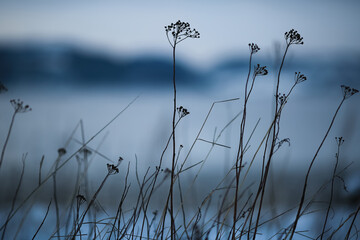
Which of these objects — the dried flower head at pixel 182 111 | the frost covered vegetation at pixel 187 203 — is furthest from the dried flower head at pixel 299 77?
the dried flower head at pixel 182 111

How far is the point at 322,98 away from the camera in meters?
6.10

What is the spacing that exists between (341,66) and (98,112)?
3667 millimetres

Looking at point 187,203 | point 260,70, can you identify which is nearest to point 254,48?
point 260,70

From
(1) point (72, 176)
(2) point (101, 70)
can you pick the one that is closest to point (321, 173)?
(1) point (72, 176)

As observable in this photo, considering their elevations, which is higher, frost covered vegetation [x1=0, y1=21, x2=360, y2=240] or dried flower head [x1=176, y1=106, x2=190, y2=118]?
dried flower head [x1=176, y1=106, x2=190, y2=118]

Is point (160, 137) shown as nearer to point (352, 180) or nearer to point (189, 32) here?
point (189, 32)

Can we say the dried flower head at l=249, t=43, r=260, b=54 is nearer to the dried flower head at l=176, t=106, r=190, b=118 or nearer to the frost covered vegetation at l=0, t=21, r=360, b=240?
the frost covered vegetation at l=0, t=21, r=360, b=240

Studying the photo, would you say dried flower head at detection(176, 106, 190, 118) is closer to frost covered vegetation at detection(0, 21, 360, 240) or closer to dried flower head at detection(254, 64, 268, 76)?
frost covered vegetation at detection(0, 21, 360, 240)

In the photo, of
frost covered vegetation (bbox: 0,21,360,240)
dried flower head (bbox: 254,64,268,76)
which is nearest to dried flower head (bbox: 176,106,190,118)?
frost covered vegetation (bbox: 0,21,360,240)

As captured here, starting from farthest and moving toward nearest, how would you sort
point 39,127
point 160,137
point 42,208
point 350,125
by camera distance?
point 39,127 → point 160,137 → point 42,208 → point 350,125

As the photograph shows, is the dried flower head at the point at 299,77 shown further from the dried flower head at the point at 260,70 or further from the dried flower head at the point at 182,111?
the dried flower head at the point at 182,111

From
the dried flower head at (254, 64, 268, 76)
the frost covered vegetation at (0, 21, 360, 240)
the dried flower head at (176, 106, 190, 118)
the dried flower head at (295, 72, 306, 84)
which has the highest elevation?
the dried flower head at (254, 64, 268, 76)

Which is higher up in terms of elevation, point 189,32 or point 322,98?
point 322,98

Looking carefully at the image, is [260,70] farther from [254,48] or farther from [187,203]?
[187,203]
